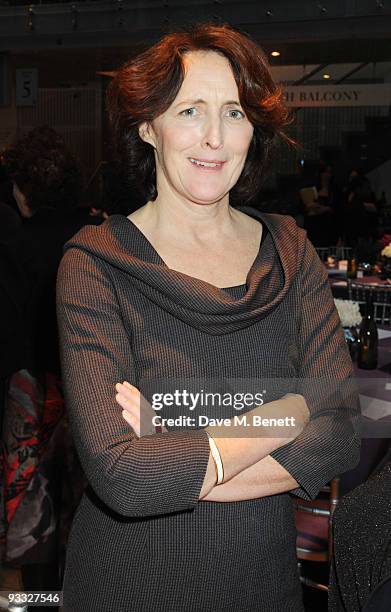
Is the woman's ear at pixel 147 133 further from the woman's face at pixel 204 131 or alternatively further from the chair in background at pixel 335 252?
the chair in background at pixel 335 252

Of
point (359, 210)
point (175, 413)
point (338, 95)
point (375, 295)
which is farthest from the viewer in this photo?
point (338, 95)

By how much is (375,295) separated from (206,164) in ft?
15.3

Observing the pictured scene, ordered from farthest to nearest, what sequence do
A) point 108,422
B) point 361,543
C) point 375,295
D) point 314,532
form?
point 375,295 < point 314,532 < point 108,422 < point 361,543

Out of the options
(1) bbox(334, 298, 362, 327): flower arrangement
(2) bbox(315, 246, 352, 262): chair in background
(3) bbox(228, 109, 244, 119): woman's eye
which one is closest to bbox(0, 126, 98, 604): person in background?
(1) bbox(334, 298, 362, 327): flower arrangement

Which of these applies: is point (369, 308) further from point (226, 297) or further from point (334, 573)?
point (334, 573)

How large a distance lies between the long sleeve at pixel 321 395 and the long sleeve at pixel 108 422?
0.21m

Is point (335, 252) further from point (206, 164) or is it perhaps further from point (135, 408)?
point (135, 408)

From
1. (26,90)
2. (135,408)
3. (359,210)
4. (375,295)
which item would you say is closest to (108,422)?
(135,408)

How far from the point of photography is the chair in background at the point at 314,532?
2639 millimetres

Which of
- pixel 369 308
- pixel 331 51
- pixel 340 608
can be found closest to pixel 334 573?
pixel 340 608

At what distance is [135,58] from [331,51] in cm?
867

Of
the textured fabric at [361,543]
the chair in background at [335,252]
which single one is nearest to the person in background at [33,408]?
the textured fabric at [361,543]

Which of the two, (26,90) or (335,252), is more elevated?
(26,90)

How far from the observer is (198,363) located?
149 cm
